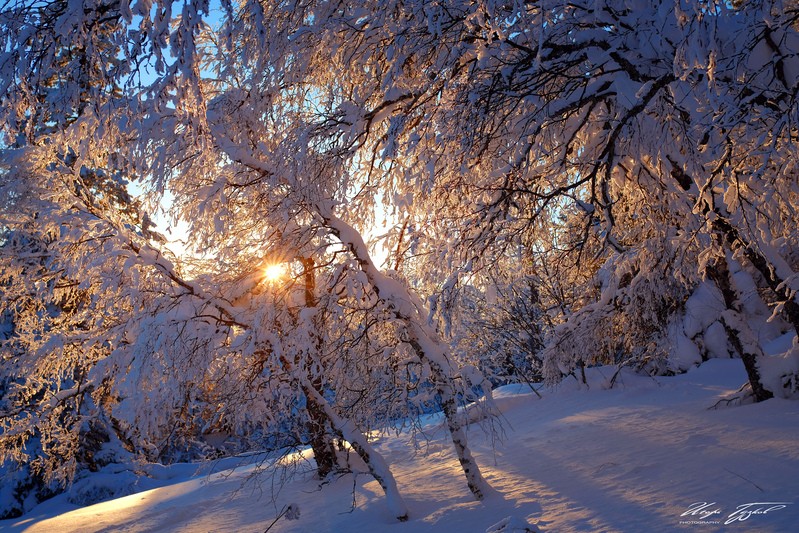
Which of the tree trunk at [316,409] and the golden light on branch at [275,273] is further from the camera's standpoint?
the golden light on branch at [275,273]

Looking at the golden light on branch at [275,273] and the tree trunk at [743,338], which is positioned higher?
the golden light on branch at [275,273]

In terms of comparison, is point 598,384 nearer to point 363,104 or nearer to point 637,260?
point 637,260

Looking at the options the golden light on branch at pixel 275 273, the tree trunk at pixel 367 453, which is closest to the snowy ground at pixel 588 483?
the tree trunk at pixel 367 453

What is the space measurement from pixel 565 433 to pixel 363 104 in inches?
252

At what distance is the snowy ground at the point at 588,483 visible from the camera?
423cm

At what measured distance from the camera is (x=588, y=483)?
5.51 metres

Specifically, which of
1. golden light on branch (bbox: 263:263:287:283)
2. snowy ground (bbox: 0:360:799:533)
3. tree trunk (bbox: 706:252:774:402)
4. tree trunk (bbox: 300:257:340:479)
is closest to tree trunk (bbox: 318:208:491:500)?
snowy ground (bbox: 0:360:799:533)

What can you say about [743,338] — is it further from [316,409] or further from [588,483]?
[316,409]

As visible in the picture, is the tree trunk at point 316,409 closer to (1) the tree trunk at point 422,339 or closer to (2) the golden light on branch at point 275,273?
(2) the golden light on branch at point 275,273

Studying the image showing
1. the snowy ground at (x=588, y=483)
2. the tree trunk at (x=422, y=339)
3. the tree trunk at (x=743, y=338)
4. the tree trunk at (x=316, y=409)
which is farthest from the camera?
the tree trunk at (x=743, y=338)

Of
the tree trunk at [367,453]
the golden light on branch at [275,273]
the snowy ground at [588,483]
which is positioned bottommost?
the snowy ground at [588,483]

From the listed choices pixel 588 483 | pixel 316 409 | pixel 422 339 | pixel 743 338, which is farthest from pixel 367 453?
pixel 743 338

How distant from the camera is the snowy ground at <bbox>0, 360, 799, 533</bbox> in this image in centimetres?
423

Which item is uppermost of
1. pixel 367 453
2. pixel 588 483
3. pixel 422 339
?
pixel 422 339
